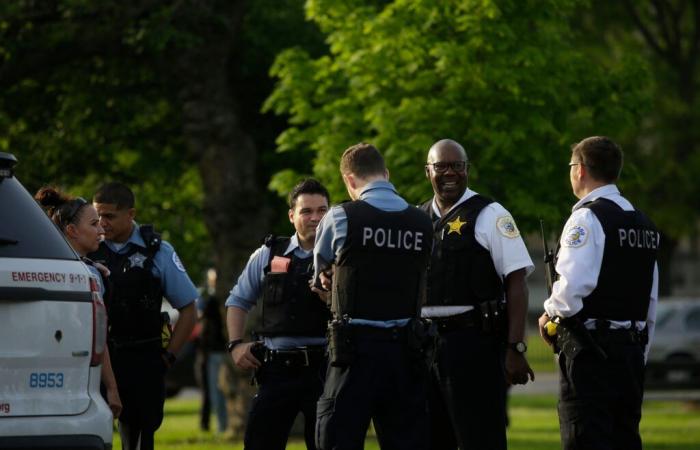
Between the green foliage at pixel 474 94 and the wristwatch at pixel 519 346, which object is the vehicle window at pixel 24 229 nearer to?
the wristwatch at pixel 519 346

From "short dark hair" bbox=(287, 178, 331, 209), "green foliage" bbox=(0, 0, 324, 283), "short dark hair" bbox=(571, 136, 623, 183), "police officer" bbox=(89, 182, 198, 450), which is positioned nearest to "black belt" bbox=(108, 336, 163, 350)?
"police officer" bbox=(89, 182, 198, 450)

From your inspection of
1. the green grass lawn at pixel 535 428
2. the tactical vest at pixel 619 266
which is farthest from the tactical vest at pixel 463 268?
the green grass lawn at pixel 535 428

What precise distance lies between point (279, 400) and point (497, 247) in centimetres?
150

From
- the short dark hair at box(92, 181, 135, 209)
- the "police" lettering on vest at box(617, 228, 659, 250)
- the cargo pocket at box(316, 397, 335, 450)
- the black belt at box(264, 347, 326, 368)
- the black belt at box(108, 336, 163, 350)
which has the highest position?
the short dark hair at box(92, 181, 135, 209)

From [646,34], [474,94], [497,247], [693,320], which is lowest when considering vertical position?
[693,320]

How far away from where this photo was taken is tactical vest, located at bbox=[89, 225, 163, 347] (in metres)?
8.63

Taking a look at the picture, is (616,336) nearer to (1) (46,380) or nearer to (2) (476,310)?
(2) (476,310)

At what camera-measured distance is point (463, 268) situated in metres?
8.09

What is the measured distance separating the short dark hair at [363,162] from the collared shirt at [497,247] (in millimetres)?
861

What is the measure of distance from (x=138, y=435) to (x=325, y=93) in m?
6.27

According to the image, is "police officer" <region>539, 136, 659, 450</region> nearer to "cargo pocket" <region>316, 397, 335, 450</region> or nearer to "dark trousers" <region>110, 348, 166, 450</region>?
"cargo pocket" <region>316, 397, 335, 450</region>

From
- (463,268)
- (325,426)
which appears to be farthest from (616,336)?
(325,426)

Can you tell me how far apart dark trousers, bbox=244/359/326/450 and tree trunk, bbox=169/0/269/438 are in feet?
24.5

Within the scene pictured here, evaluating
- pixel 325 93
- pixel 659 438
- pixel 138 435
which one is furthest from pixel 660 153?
pixel 138 435
